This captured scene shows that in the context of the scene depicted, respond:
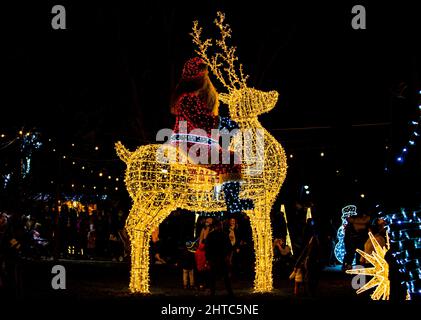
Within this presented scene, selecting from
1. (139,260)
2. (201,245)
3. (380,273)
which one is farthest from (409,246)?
(201,245)

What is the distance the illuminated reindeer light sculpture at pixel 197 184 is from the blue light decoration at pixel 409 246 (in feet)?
13.1

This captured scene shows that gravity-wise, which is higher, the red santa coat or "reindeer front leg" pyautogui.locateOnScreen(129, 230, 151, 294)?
the red santa coat

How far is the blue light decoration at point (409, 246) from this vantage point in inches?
300

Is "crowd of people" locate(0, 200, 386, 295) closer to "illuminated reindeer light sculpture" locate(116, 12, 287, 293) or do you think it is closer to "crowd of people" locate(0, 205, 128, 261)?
"crowd of people" locate(0, 205, 128, 261)

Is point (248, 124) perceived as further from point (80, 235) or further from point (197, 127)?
point (80, 235)

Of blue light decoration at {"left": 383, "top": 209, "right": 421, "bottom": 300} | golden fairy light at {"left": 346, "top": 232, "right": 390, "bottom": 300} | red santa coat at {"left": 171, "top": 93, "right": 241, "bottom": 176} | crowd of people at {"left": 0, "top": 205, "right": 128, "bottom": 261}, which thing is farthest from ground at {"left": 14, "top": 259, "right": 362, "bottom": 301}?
blue light decoration at {"left": 383, "top": 209, "right": 421, "bottom": 300}

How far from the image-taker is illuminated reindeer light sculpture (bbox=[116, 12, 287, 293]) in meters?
11.4

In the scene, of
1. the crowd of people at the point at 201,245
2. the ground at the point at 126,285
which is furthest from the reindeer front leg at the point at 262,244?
the crowd of people at the point at 201,245

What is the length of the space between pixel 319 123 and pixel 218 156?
940 centimetres

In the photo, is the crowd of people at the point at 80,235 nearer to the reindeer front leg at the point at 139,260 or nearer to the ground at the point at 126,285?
the ground at the point at 126,285

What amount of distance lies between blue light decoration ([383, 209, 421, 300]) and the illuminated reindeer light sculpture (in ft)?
13.1

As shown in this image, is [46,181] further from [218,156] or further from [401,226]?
[401,226]
